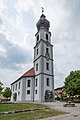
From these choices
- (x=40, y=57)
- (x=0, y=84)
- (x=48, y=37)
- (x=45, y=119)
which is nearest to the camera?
(x=45, y=119)

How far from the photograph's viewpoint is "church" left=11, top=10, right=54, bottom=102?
43.6m

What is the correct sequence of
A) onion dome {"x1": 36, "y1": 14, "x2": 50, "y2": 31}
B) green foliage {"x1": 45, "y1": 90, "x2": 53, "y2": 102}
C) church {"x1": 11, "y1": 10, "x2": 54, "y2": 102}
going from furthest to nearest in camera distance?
1. onion dome {"x1": 36, "y1": 14, "x2": 50, "y2": 31}
2. church {"x1": 11, "y1": 10, "x2": 54, "y2": 102}
3. green foliage {"x1": 45, "y1": 90, "x2": 53, "y2": 102}

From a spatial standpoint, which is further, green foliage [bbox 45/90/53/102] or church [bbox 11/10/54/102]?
church [bbox 11/10/54/102]

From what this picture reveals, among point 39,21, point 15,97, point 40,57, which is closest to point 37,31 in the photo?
point 39,21

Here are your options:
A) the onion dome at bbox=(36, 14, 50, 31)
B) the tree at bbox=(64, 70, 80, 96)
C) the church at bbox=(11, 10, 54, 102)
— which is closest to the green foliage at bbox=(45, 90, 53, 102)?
the church at bbox=(11, 10, 54, 102)

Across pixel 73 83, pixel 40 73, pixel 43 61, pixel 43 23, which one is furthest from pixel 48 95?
pixel 43 23

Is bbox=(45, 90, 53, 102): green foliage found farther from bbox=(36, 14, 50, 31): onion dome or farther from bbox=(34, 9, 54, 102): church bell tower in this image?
bbox=(36, 14, 50, 31): onion dome

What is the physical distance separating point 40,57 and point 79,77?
11771 millimetres

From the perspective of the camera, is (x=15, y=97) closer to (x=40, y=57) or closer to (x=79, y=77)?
(x=40, y=57)

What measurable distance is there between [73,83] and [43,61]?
9671 mm

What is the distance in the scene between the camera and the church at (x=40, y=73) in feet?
143

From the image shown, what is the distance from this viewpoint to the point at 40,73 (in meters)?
43.7

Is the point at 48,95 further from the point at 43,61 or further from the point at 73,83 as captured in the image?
the point at 43,61

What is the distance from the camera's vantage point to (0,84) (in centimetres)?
4141
